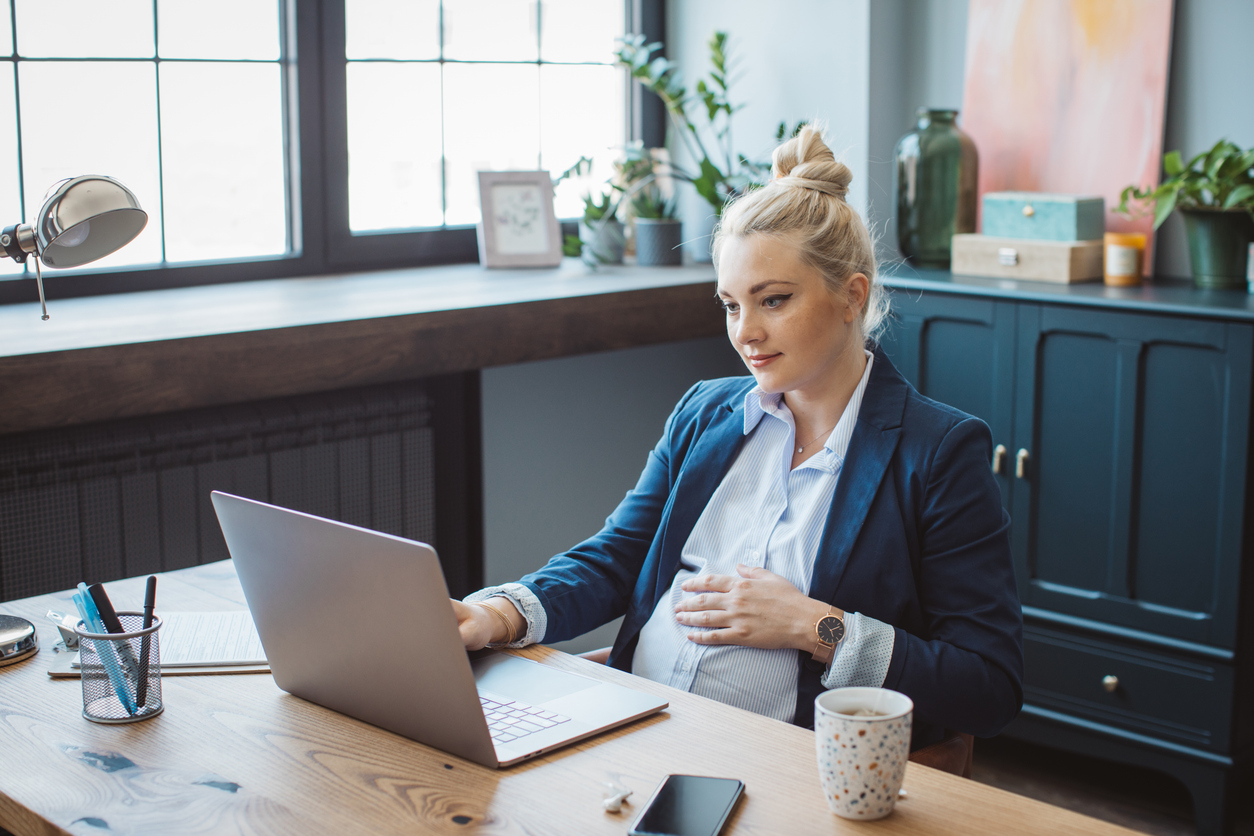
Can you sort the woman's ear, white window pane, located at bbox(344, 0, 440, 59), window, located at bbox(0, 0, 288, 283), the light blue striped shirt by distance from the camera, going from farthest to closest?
white window pane, located at bbox(344, 0, 440, 59)
window, located at bbox(0, 0, 288, 283)
the woman's ear
the light blue striped shirt

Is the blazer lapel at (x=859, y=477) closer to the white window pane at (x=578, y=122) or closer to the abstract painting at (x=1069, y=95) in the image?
the abstract painting at (x=1069, y=95)

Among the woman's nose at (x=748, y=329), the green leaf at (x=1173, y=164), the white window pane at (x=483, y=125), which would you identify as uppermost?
the white window pane at (x=483, y=125)

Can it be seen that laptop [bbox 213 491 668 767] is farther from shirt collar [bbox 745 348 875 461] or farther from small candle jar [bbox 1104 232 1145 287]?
small candle jar [bbox 1104 232 1145 287]

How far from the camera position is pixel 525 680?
4.70 ft

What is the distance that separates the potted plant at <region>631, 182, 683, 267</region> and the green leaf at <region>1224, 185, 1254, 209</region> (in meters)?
1.40

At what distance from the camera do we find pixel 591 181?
3.77 meters

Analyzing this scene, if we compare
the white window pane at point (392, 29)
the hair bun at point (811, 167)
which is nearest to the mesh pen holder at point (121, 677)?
the hair bun at point (811, 167)

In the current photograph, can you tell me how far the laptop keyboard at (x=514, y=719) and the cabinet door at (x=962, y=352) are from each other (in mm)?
1694

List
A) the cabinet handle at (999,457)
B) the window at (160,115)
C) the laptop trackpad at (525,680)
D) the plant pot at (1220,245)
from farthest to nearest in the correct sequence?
the cabinet handle at (999,457) < the plant pot at (1220,245) < the window at (160,115) < the laptop trackpad at (525,680)

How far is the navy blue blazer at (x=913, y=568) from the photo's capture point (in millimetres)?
1515

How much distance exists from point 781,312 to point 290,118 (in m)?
1.84

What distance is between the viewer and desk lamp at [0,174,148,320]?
5.11 ft

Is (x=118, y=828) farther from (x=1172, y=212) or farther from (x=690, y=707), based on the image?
(x=1172, y=212)

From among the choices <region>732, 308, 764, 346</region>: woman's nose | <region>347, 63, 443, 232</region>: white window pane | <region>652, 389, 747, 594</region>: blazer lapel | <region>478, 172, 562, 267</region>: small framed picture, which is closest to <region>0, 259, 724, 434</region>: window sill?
<region>478, 172, 562, 267</region>: small framed picture
